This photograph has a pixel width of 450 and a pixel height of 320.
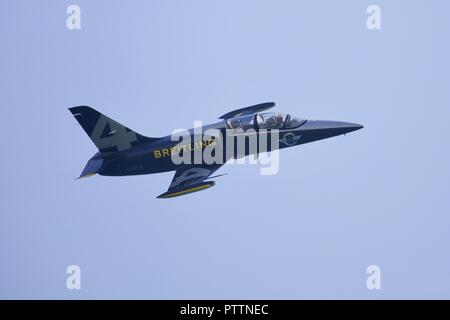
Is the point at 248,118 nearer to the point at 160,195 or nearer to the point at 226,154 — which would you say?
the point at 226,154

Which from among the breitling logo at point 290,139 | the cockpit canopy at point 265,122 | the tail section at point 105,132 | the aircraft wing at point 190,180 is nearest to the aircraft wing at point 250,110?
the cockpit canopy at point 265,122

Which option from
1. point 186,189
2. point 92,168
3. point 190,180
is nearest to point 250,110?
point 190,180

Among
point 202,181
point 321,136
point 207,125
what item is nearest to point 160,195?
point 202,181

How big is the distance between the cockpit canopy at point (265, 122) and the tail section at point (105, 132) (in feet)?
14.2

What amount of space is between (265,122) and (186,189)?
5.73m

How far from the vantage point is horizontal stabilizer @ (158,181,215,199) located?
48156 mm

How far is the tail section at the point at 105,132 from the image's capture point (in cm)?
5206

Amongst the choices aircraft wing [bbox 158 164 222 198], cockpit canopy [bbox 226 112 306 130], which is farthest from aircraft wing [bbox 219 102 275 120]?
aircraft wing [bbox 158 164 222 198]

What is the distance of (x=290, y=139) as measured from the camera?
51875 mm

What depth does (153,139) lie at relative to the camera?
52781mm

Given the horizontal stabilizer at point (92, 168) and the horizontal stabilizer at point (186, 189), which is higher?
the horizontal stabilizer at point (92, 168)

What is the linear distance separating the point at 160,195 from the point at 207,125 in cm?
542

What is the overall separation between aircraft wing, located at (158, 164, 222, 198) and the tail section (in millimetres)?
2342

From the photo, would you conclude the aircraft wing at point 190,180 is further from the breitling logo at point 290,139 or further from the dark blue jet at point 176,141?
the breitling logo at point 290,139
